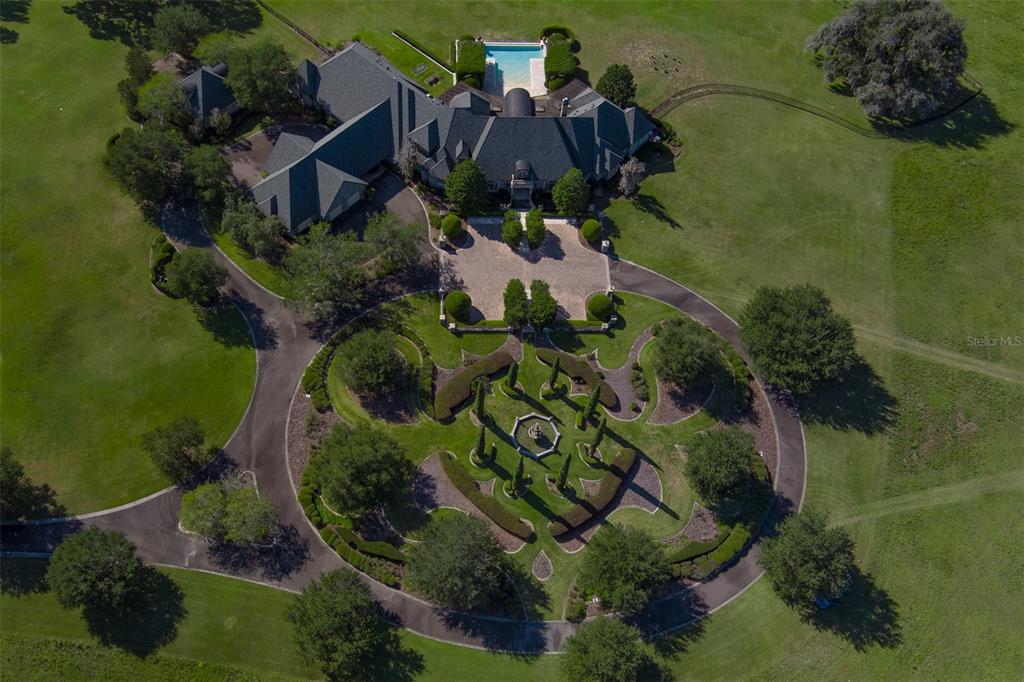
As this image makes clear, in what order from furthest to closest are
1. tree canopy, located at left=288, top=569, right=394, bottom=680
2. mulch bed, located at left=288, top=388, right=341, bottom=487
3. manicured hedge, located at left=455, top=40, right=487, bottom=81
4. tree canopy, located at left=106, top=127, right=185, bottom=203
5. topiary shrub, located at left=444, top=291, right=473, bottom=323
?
manicured hedge, located at left=455, top=40, right=487, bottom=81, tree canopy, located at left=106, top=127, right=185, bottom=203, topiary shrub, located at left=444, top=291, right=473, bottom=323, mulch bed, located at left=288, top=388, right=341, bottom=487, tree canopy, located at left=288, top=569, right=394, bottom=680

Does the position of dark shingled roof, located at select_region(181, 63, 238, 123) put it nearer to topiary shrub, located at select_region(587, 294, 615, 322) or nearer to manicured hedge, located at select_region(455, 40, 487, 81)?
manicured hedge, located at select_region(455, 40, 487, 81)

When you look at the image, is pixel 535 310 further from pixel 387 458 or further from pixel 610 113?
pixel 610 113

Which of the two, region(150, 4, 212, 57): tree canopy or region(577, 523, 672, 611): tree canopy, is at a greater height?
region(150, 4, 212, 57): tree canopy

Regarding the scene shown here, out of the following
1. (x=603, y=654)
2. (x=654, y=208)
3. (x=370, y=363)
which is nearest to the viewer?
(x=603, y=654)

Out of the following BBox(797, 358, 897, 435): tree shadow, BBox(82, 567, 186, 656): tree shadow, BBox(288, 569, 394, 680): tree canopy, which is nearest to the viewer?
BBox(288, 569, 394, 680): tree canopy

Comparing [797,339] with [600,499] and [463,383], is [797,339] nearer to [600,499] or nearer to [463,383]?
[600,499]

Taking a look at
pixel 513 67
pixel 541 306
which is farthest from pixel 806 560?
pixel 513 67

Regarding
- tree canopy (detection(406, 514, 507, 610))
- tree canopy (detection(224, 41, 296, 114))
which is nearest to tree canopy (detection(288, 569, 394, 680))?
tree canopy (detection(406, 514, 507, 610))

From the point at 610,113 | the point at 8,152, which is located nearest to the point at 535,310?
the point at 610,113
